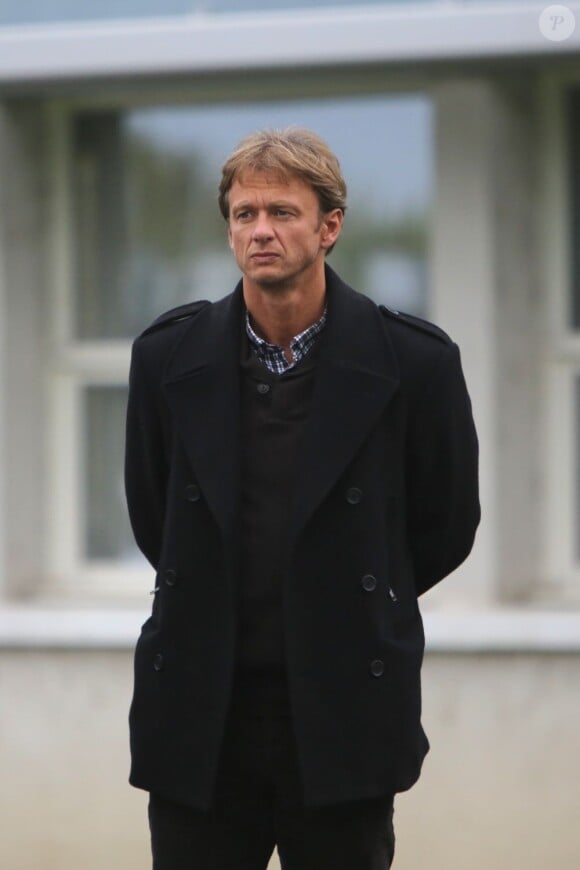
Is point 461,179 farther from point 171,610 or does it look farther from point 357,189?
point 171,610

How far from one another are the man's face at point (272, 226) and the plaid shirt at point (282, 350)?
0.15 metres

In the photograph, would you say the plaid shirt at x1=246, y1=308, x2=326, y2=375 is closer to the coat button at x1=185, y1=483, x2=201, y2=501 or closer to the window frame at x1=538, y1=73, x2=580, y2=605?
the coat button at x1=185, y1=483, x2=201, y2=501

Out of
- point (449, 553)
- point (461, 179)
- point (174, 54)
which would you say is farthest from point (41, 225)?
point (449, 553)

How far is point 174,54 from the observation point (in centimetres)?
569

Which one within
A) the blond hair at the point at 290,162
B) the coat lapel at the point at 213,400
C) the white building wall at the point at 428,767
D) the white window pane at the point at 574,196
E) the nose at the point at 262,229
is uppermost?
the white window pane at the point at 574,196

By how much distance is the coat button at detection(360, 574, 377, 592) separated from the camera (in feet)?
10.4

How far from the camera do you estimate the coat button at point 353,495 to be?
3.20 m

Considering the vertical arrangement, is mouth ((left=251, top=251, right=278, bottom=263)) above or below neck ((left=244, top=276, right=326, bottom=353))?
above

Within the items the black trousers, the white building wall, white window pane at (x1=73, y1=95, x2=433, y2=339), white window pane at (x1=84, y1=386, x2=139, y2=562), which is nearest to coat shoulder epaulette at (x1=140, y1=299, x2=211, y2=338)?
the black trousers

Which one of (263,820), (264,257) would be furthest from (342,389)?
(263,820)

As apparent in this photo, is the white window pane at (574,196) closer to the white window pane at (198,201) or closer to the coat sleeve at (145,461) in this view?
the white window pane at (198,201)

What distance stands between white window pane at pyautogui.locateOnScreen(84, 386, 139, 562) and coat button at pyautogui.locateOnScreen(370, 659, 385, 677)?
3.30m

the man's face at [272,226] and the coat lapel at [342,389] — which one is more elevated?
the man's face at [272,226]
